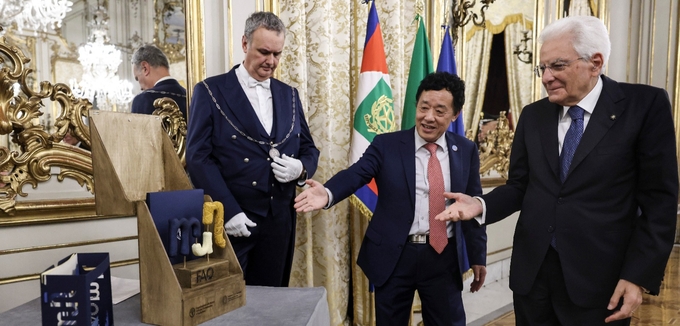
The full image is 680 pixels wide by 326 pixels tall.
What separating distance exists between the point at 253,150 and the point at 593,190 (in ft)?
4.26

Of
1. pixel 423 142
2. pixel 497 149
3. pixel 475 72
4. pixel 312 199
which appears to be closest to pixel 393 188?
pixel 423 142

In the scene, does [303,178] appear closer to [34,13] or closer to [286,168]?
[286,168]

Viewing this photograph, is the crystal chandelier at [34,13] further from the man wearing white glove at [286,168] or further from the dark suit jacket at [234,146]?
the man wearing white glove at [286,168]

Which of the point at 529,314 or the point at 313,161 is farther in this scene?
the point at 313,161

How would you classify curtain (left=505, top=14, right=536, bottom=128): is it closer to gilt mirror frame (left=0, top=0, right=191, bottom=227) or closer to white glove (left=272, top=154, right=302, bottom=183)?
white glove (left=272, top=154, right=302, bottom=183)

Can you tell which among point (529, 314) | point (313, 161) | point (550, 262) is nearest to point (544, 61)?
point (550, 262)

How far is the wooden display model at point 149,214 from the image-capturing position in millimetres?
1056

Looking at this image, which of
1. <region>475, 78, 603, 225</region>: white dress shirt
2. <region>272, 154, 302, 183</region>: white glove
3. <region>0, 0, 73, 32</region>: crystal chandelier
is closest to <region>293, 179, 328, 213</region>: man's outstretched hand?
<region>272, 154, 302, 183</region>: white glove

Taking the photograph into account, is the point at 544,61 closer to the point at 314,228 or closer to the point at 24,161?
the point at 314,228

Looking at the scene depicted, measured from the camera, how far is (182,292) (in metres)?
1.03

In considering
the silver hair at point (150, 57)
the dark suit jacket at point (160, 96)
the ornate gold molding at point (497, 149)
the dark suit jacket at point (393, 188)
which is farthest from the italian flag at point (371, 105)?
the ornate gold molding at point (497, 149)

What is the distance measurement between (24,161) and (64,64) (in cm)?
45

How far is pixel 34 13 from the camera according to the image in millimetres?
1958

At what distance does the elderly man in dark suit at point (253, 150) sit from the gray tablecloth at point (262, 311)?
64 cm
